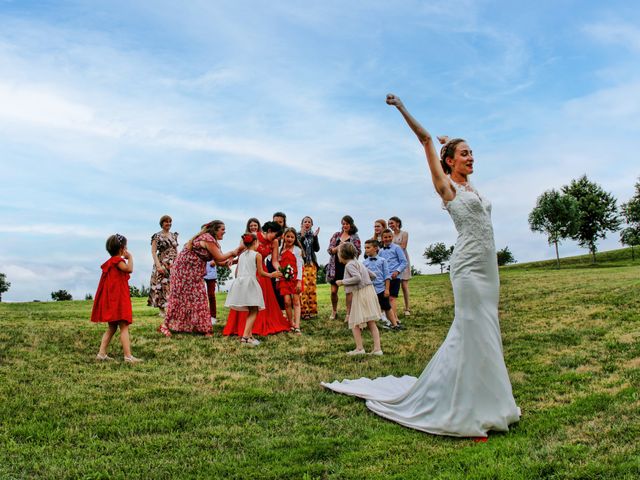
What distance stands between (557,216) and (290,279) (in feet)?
184

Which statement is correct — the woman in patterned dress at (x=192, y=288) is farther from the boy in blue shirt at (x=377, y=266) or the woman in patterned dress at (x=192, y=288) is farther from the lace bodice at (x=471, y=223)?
the lace bodice at (x=471, y=223)

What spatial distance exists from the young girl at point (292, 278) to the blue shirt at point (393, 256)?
2099 mm

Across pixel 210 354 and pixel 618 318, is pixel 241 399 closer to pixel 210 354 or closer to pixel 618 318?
pixel 210 354

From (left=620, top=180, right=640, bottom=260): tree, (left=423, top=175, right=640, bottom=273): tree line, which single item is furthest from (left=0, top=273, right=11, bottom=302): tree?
(left=620, top=180, right=640, bottom=260): tree

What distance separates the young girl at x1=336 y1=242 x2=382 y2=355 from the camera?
1025 centimetres

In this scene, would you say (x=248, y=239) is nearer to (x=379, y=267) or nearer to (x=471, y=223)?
(x=379, y=267)

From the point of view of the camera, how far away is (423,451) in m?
5.62

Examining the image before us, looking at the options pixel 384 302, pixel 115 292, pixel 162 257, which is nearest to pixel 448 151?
pixel 115 292

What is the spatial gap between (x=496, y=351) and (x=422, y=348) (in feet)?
17.1

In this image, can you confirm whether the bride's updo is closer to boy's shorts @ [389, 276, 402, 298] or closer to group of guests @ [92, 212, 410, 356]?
group of guests @ [92, 212, 410, 356]

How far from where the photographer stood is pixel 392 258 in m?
14.0

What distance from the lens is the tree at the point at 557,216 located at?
202 feet

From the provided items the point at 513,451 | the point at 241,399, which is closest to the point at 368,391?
the point at 241,399

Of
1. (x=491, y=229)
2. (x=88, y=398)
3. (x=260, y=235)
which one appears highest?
(x=260, y=235)
